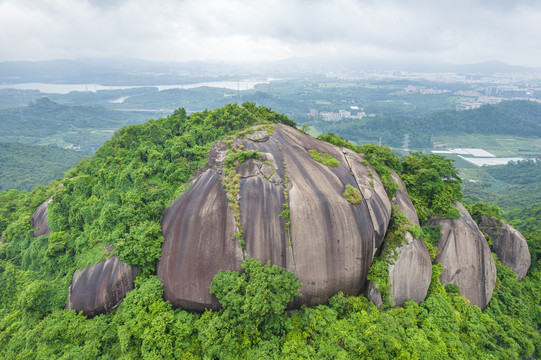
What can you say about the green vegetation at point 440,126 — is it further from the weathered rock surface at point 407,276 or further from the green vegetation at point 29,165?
the weathered rock surface at point 407,276

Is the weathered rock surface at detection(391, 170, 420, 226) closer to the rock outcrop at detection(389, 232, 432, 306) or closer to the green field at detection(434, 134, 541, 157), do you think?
the rock outcrop at detection(389, 232, 432, 306)

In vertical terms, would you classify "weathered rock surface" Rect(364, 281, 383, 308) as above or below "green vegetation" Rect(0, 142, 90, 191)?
above

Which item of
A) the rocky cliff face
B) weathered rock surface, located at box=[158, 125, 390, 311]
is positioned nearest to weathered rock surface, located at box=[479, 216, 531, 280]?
the rocky cliff face

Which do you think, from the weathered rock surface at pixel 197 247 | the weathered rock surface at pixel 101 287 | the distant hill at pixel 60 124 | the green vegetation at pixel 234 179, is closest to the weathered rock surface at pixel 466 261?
the green vegetation at pixel 234 179

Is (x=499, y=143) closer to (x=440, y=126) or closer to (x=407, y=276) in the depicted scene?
(x=440, y=126)

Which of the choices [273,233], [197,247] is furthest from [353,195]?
[197,247]
